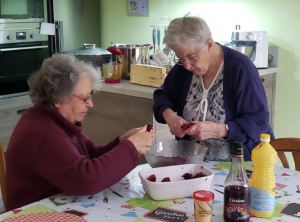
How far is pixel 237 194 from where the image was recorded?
1283 mm

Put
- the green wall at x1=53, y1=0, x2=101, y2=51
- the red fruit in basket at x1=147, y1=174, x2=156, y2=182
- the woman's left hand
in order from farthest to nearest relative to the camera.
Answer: the green wall at x1=53, y1=0, x2=101, y2=51
the woman's left hand
the red fruit in basket at x1=147, y1=174, x2=156, y2=182

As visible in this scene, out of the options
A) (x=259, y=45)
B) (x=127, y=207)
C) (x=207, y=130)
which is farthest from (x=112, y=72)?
(x=127, y=207)

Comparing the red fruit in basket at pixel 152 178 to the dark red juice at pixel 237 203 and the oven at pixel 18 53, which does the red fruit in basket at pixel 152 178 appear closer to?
the dark red juice at pixel 237 203

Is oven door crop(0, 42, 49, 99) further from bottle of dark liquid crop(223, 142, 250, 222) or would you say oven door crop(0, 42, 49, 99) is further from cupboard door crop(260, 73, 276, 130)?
bottle of dark liquid crop(223, 142, 250, 222)

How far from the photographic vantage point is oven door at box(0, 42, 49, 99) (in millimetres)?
3670

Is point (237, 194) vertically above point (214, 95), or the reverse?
point (214, 95)

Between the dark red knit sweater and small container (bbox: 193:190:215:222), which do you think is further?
the dark red knit sweater

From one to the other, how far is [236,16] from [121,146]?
2.15m

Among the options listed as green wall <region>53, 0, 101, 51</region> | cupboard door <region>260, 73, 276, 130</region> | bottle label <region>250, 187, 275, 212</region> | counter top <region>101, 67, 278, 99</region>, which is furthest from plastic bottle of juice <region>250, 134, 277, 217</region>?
green wall <region>53, 0, 101, 51</region>

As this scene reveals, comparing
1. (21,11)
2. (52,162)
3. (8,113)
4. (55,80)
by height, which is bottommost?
(8,113)

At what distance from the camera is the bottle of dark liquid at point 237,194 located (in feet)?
4.21

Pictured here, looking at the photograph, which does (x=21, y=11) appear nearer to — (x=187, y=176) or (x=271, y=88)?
(x=271, y=88)

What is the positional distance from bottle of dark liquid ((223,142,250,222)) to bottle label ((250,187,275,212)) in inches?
1.9

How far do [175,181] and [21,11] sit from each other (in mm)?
2669
